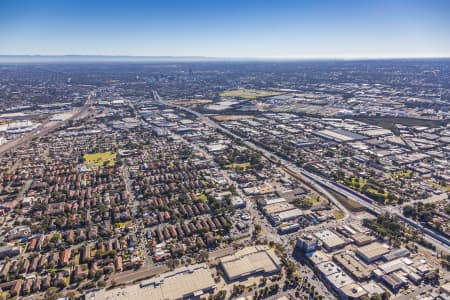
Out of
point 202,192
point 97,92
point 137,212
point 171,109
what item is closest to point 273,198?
point 202,192

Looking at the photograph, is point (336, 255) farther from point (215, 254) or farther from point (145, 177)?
point (145, 177)

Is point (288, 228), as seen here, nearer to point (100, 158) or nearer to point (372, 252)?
point (372, 252)

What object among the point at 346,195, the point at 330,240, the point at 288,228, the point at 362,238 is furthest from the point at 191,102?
the point at 362,238

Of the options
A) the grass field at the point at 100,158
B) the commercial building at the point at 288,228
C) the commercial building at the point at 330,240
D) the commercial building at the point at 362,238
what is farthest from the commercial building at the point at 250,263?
the grass field at the point at 100,158

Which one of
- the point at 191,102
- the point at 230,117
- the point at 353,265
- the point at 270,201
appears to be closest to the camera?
the point at 353,265

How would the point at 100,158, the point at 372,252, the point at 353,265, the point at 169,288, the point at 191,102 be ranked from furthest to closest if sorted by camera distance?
the point at 191,102
the point at 100,158
the point at 372,252
the point at 353,265
the point at 169,288

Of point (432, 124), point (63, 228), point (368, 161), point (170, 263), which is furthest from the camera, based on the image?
point (432, 124)

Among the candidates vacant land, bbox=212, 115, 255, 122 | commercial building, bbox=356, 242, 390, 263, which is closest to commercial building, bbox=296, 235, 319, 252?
commercial building, bbox=356, 242, 390, 263
